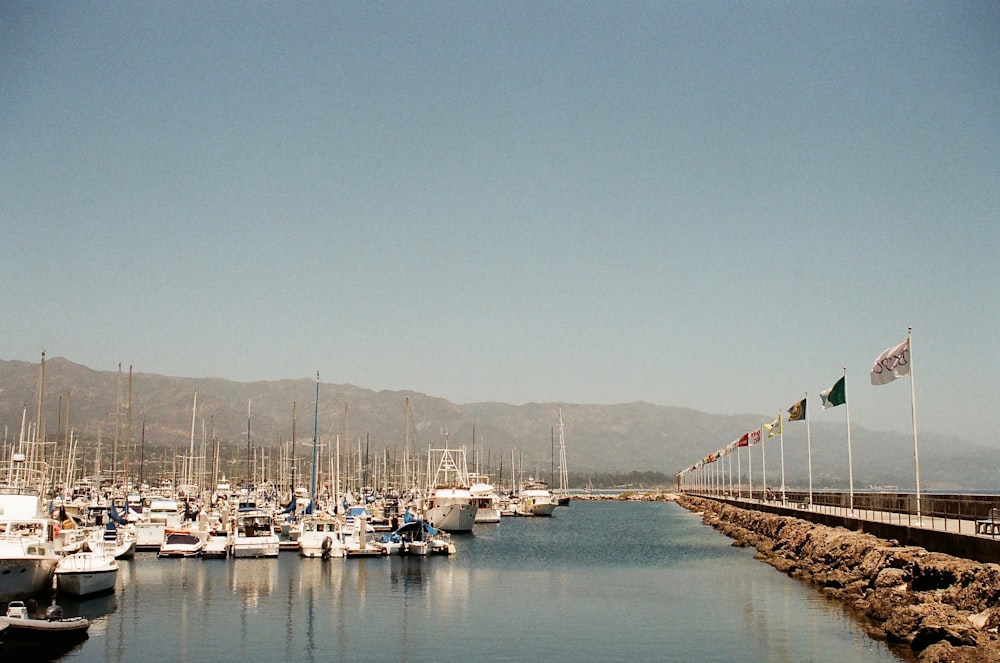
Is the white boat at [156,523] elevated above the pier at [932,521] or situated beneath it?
situated beneath

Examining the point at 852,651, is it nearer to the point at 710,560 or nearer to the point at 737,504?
the point at 710,560

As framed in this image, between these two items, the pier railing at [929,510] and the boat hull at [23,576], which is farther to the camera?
the pier railing at [929,510]

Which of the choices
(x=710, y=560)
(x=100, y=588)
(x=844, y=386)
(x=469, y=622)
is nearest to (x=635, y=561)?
(x=710, y=560)

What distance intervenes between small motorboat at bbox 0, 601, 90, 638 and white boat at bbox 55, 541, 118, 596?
8.71 metres

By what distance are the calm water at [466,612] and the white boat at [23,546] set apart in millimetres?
2449

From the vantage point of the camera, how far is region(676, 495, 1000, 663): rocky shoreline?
2697 cm

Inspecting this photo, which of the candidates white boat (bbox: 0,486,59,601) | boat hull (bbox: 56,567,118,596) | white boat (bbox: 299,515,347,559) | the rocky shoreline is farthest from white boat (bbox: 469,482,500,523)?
white boat (bbox: 0,486,59,601)

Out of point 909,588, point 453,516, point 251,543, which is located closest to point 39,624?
point 909,588

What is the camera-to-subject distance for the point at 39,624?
3158 centimetres

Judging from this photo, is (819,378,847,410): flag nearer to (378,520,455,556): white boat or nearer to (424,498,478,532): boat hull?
(378,520,455,556): white boat

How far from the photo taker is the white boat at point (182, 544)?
215 feet

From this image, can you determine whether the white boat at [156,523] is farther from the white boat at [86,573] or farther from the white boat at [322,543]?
the white boat at [86,573]

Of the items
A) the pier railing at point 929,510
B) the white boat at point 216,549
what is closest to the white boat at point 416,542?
the white boat at point 216,549

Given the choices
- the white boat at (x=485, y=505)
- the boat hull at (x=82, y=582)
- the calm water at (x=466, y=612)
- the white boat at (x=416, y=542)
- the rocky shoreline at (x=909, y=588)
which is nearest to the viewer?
the rocky shoreline at (x=909, y=588)
